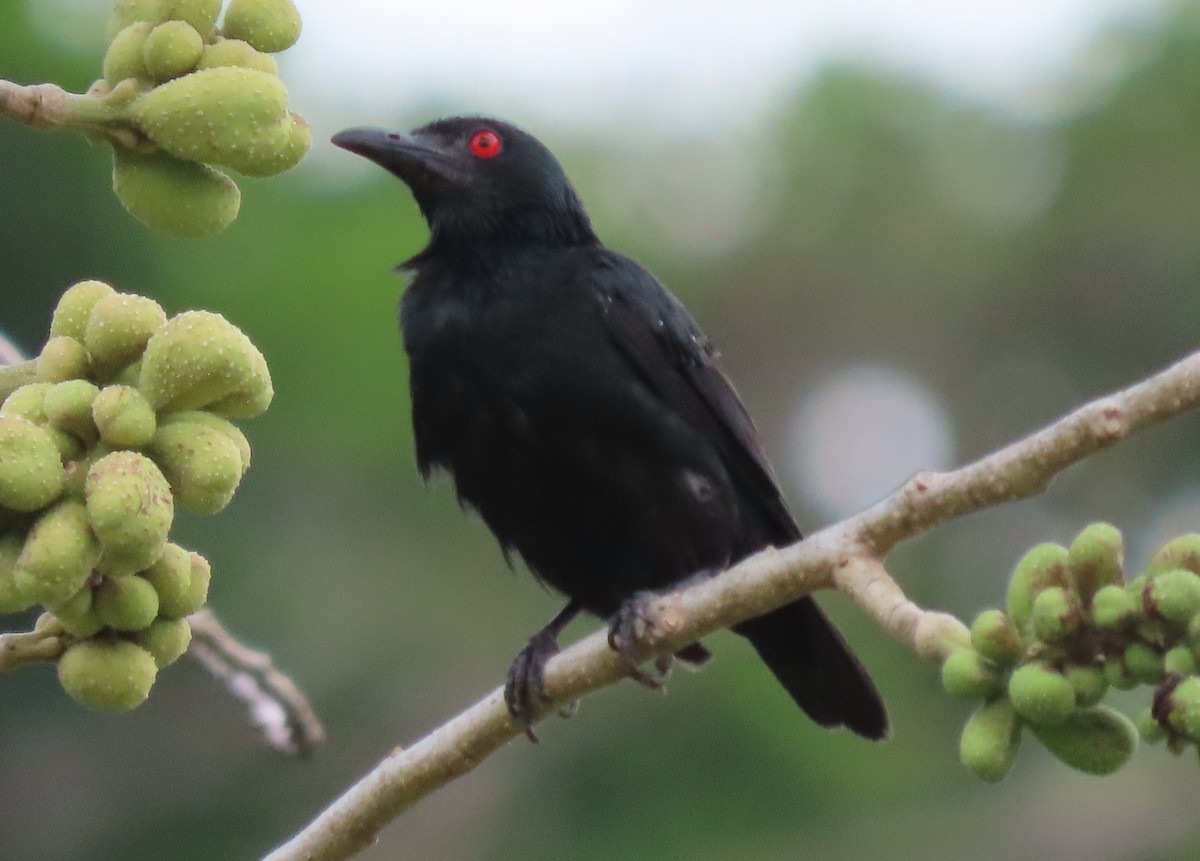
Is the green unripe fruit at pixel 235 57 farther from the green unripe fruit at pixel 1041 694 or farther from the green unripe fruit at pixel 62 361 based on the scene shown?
the green unripe fruit at pixel 1041 694

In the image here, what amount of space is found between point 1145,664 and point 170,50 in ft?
3.18

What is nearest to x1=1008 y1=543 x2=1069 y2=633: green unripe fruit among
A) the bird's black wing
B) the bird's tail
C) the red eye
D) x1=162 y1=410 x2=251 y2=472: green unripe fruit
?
x1=162 y1=410 x2=251 y2=472: green unripe fruit

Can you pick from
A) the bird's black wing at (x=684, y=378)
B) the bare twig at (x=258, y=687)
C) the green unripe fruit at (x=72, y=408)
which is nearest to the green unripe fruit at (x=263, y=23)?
the green unripe fruit at (x=72, y=408)

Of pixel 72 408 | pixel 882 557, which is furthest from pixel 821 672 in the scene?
pixel 72 408

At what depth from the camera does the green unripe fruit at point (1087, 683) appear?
4.73ft

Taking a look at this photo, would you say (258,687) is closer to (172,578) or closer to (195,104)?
(172,578)

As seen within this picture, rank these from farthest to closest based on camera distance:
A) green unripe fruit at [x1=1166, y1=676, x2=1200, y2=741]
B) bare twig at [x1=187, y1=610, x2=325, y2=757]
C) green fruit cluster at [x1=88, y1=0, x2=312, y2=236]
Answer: bare twig at [x1=187, y1=610, x2=325, y2=757] < green fruit cluster at [x1=88, y1=0, x2=312, y2=236] < green unripe fruit at [x1=1166, y1=676, x2=1200, y2=741]

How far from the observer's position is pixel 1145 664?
1411 mm

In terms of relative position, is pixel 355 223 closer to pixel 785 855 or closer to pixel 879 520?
pixel 785 855

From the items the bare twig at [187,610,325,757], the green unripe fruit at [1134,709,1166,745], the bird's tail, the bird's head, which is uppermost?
the green unripe fruit at [1134,709,1166,745]

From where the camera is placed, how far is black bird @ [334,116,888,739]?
3932mm

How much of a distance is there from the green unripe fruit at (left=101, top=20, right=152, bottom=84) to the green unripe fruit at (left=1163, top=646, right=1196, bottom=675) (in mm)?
999

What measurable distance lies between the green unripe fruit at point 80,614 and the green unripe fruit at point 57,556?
0.15ft

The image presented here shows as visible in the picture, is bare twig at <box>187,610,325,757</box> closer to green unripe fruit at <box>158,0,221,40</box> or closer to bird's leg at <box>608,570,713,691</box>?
bird's leg at <box>608,570,713,691</box>
